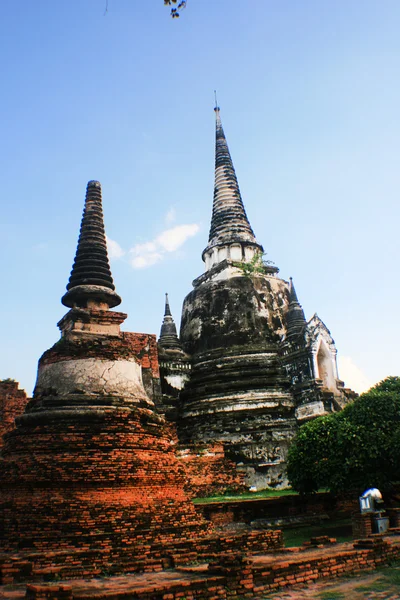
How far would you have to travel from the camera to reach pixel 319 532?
12961mm

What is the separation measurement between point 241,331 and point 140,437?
1201 cm

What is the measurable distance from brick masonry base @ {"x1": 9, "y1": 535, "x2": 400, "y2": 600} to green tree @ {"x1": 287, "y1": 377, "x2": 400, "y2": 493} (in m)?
4.45

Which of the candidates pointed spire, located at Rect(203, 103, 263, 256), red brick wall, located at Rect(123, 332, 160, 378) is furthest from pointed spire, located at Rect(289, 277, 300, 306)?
red brick wall, located at Rect(123, 332, 160, 378)

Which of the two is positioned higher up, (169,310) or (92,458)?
(169,310)

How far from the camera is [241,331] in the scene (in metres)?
21.4

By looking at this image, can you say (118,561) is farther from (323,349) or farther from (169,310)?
(169,310)

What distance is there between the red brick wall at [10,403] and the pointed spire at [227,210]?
39.1 feet

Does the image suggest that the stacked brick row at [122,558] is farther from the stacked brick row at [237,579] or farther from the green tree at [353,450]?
the green tree at [353,450]

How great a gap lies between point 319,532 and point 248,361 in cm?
796

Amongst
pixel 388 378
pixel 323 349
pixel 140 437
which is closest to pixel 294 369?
pixel 323 349

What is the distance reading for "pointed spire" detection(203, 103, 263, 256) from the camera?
82.2ft

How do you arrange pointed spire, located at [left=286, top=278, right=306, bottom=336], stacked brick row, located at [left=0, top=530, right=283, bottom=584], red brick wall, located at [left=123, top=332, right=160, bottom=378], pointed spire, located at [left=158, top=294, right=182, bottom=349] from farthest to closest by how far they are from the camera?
1. pointed spire, located at [left=158, top=294, right=182, bottom=349]
2. pointed spire, located at [left=286, top=278, right=306, bottom=336]
3. red brick wall, located at [left=123, top=332, right=160, bottom=378]
4. stacked brick row, located at [left=0, top=530, right=283, bottom=584]

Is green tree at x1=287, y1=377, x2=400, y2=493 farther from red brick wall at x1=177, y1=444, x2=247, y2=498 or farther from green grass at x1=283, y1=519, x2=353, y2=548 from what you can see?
red brick wall at x1=177, y1=444, x2=247, y2=498

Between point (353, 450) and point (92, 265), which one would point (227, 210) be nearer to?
point (92, 265)
